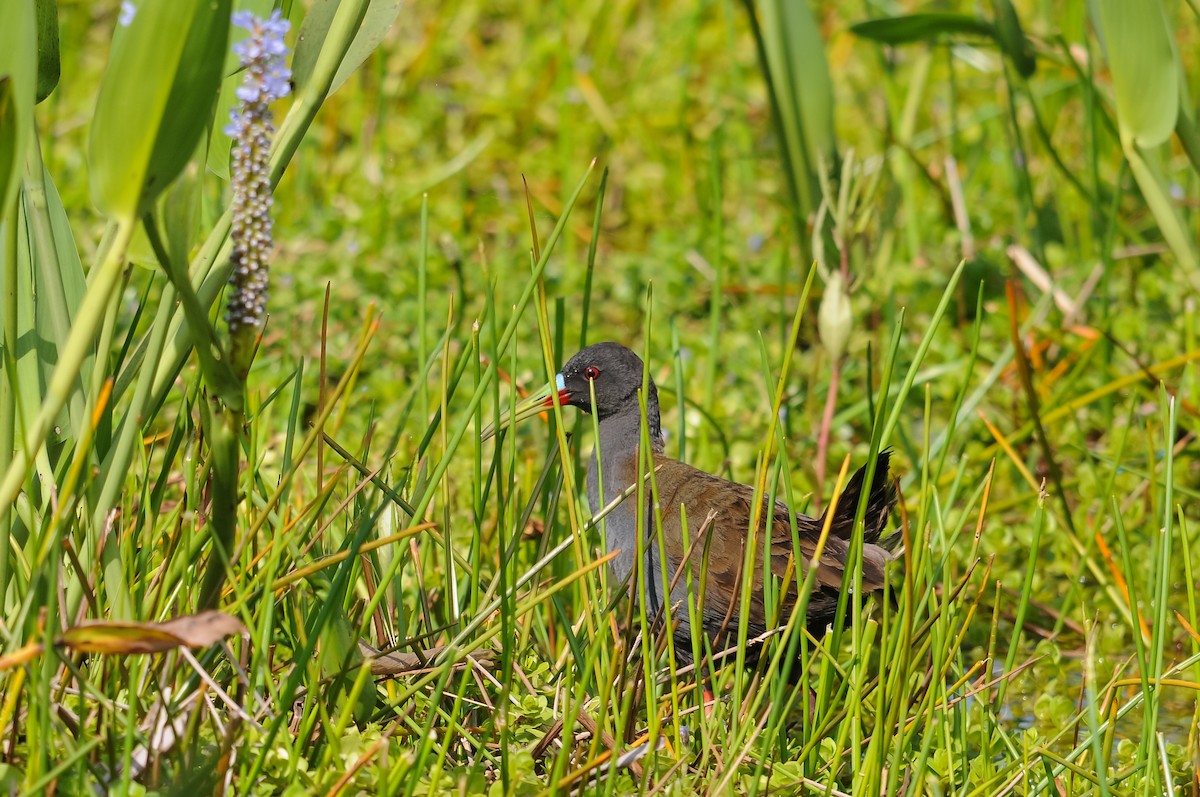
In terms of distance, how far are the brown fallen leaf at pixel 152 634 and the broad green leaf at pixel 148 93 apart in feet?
1.22

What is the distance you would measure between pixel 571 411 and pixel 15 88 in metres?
1.79

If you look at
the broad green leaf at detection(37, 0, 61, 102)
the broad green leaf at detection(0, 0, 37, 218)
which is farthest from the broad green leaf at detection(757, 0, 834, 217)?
the broad green leaf at detection(0, 0, 37, 218)

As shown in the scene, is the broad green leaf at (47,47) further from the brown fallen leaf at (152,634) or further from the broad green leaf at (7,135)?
the brown fallen leaf at (152,634)

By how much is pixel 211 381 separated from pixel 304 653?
41 cm

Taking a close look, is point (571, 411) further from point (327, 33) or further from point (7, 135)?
point (7, 135)

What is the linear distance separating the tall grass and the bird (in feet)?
0.22

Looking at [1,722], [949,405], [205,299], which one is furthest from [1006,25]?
[1,722]

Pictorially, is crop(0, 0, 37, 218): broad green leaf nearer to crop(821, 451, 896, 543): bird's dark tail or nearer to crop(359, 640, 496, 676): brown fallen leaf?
crop(359, 640, 496, 676): brown fallen leaf

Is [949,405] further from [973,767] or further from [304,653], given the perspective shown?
[304,653]

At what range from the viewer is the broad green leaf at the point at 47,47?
1.62 metres

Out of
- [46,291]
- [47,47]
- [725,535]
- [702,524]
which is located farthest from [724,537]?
[47,47]

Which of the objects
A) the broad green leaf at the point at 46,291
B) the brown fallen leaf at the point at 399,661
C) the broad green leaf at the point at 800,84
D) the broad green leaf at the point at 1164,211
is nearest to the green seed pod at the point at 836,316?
the broad green leaf at the point at 800,84

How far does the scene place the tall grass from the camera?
4.89 feet

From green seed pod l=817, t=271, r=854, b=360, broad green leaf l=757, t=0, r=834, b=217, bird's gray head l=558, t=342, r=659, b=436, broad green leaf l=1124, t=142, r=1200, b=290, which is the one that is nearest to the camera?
broad green leaf l=1124, t=142, r=1200, b=290
